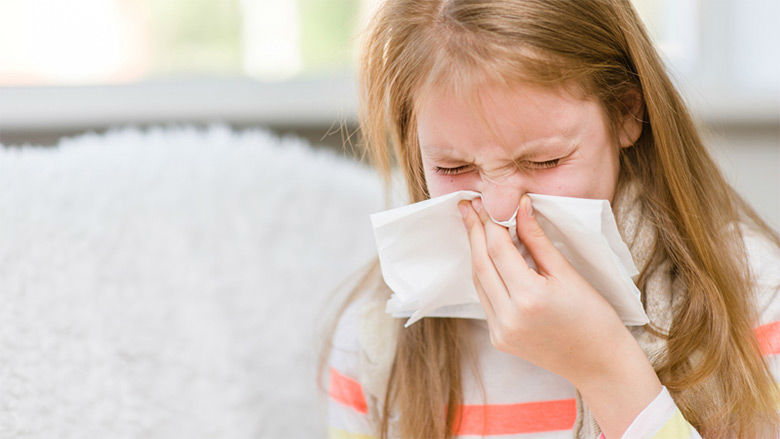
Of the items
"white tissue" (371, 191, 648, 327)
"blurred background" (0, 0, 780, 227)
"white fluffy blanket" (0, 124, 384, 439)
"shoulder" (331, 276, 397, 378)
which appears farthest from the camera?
"blurred background" (0, 0, 780, 227)

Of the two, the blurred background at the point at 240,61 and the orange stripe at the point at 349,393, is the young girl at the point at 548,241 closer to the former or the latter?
the orange stripe at the point at 349,393

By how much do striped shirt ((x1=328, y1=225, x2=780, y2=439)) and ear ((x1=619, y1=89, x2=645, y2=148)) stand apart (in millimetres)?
178

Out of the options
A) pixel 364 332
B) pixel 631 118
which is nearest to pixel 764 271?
pixel 631 118

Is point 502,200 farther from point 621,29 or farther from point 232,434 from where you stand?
point 232,434

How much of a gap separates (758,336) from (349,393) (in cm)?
45

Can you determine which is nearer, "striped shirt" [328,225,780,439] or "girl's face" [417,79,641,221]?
"girl's face" [417,79,641,221]

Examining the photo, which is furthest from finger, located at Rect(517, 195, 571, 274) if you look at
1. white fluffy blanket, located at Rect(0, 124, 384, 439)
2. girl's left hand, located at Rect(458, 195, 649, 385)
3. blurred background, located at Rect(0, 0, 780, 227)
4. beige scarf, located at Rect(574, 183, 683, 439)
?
blurred background, located at Rect(0, 0, 780, 227)

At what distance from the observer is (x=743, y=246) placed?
0.79 m

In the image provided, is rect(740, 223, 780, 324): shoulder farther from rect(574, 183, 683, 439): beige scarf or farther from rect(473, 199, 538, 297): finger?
rect(473, 199, 538, 297): finger

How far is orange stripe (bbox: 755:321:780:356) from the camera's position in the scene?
0.75 m

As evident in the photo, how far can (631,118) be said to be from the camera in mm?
759

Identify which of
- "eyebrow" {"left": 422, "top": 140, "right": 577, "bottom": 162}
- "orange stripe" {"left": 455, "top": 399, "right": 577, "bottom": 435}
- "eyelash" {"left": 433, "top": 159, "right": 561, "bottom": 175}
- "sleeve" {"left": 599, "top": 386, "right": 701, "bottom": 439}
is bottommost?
"orange stripe" {"left": 455, "top": 399, "right": 577, "bottom": 435}

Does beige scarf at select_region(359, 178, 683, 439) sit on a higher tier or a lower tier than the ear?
lower

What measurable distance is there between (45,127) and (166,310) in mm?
772
